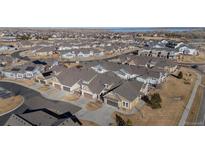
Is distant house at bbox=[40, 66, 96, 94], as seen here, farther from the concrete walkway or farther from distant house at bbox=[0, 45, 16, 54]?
distant house at bbox=[0, 45, 16, 54]

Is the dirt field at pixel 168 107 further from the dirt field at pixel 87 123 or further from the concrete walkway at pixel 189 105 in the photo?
the dirt field at pixel 87 123

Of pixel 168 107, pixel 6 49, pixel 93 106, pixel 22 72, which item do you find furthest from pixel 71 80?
pixel 6 49

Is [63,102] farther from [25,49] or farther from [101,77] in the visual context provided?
[25,49]

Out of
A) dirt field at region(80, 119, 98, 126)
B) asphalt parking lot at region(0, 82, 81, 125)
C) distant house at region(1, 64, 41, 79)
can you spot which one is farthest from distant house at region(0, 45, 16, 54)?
dirt field at region(80, 119, 98, 126)

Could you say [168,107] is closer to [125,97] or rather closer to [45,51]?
[125,97]

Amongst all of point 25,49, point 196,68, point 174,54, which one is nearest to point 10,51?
point 25,49

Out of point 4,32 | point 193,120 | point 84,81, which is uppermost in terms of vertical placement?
point 4,32
